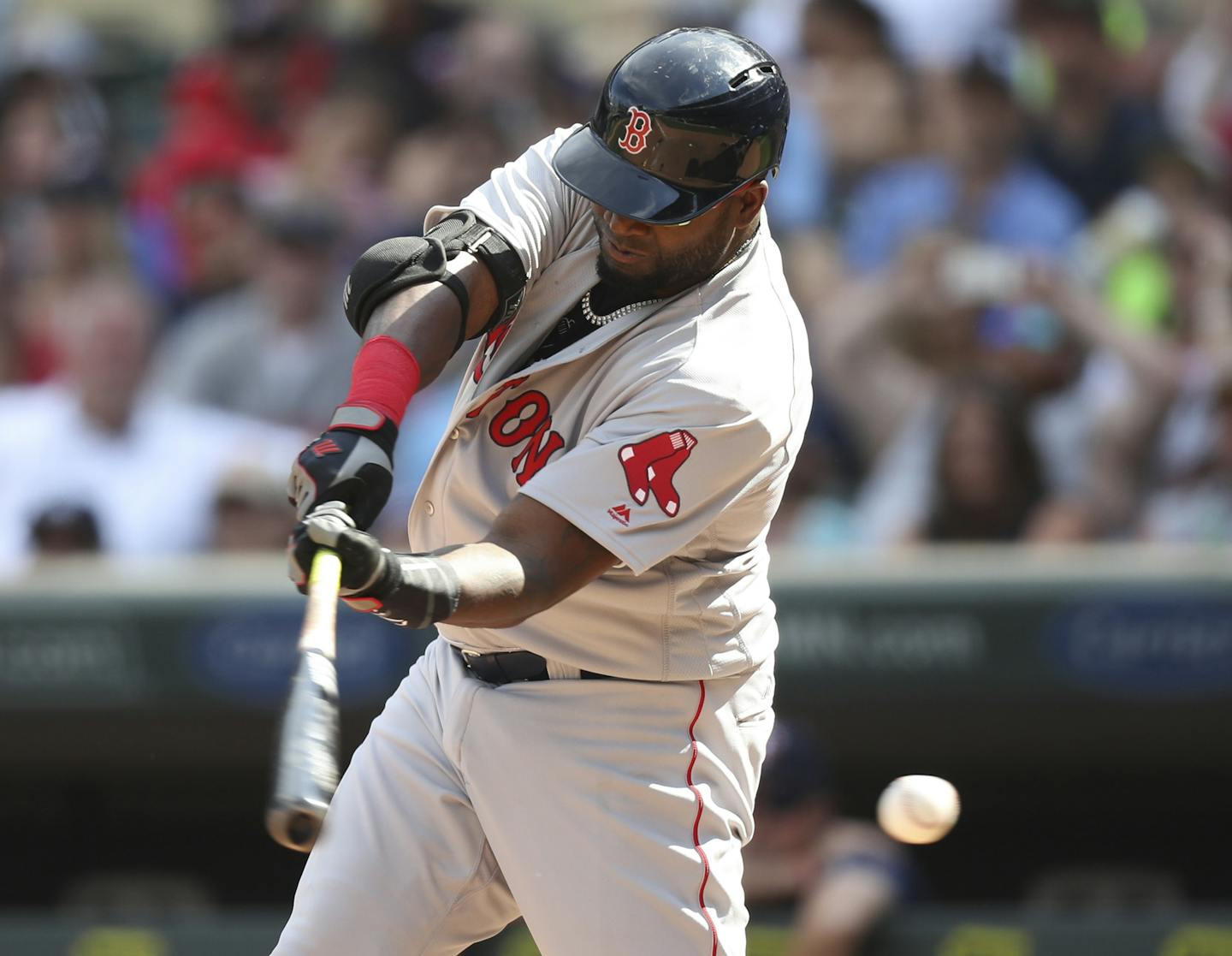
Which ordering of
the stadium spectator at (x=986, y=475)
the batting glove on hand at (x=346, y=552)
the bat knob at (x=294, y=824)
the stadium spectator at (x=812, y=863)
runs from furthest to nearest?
the stadium spectator at (x=986, y=475) < the stadium spectator at (x=812, y=863) < the batting glove on hand at (x=346, y=552) < the bat knob at (x=294, y=824)

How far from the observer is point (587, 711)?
8.66ft

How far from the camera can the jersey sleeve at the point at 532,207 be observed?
8.84ft

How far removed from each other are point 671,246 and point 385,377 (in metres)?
0.43

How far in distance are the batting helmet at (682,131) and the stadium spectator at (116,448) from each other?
10.1ft

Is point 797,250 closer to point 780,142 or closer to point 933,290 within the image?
point 933,290

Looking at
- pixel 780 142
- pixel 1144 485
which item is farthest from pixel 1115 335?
pixel 780 142

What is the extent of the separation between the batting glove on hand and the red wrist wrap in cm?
31

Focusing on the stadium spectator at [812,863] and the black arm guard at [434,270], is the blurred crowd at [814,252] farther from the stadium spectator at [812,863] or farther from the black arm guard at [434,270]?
the black arm guard at [434,270]

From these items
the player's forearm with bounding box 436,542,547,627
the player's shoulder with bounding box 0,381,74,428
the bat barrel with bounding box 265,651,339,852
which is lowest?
the player's shoulder with bounding box 0,381,74,428

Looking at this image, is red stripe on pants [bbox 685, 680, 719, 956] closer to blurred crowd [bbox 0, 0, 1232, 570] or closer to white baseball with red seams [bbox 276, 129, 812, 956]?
white baseball with red seams [bbox 276, 129, 812, 956]

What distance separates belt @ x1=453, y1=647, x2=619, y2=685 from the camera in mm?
2666

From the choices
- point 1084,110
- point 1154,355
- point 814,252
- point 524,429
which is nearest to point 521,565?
point 524,429

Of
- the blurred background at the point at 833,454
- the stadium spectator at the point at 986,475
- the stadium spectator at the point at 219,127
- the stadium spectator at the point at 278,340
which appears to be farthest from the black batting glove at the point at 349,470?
the stadium spectator at the point at 219,127

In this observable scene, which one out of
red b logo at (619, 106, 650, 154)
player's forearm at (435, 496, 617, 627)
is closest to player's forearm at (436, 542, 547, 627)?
player's forearm at (435, 496, 617, 627)
